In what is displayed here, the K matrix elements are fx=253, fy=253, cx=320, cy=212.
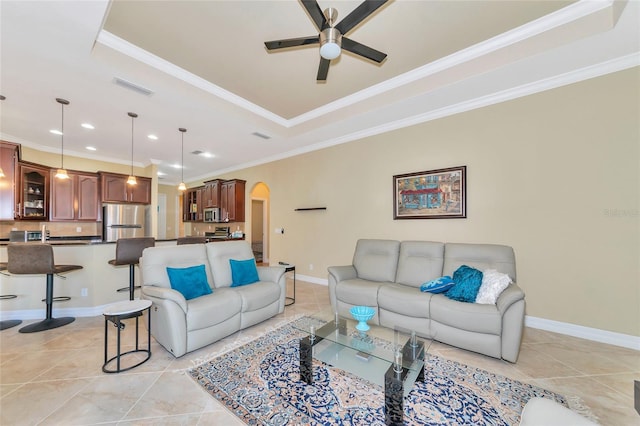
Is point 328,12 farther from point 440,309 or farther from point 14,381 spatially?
point 14,381

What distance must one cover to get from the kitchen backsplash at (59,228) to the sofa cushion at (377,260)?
625 centimetres

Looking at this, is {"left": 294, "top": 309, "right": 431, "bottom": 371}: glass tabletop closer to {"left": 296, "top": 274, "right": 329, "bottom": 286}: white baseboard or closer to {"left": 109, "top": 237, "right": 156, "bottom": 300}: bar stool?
{"left": 109, "top": 237, "right": 156, "bottom": 300}: bar stool

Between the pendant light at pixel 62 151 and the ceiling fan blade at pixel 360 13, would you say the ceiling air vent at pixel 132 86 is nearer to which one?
the pendant light at pixel 62 151

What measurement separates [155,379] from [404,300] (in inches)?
94.2

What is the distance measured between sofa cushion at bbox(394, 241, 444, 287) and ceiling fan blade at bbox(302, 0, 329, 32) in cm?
269

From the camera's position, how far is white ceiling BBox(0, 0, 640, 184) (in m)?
2.25

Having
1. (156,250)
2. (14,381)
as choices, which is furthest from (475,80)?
(14,381)

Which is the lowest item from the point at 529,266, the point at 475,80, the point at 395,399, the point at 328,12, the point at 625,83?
the point at 395,399

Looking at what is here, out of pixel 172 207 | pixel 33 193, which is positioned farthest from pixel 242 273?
pixel 172 207

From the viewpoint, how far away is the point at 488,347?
230 centimetres

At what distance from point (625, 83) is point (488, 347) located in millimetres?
3030

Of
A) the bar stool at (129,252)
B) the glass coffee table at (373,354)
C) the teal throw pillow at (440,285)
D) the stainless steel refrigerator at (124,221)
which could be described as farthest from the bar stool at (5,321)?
the teal throw pillow at (440,285)

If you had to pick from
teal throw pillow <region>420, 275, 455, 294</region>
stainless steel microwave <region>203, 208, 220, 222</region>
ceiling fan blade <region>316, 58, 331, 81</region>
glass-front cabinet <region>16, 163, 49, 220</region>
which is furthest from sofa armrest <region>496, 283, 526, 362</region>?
glass-front cabinet <region>16, 163, 49, 220</region>

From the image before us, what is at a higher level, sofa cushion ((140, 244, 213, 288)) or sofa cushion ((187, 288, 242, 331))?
sofa cushion ((140, 244, 213, 288))
